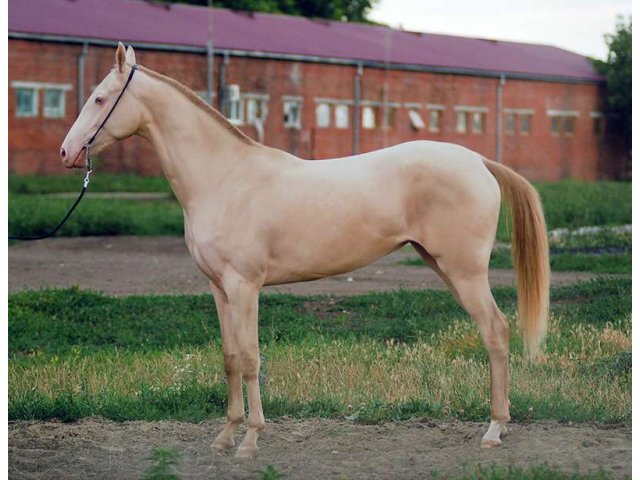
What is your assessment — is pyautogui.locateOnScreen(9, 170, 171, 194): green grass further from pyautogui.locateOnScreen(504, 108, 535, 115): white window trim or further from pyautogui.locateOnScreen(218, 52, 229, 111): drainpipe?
pyautogui.locateOnScreen(504, 108, 535, 115): white window trim

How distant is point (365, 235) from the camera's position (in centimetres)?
743

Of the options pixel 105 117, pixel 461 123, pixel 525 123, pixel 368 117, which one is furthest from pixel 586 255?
pixel 525 123

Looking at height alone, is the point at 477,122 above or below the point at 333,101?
below

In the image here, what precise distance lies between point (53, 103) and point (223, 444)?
3225cm

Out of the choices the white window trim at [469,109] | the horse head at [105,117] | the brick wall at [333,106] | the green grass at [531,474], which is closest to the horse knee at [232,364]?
the horse head at [105,117]

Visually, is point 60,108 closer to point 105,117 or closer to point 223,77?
point 223,77

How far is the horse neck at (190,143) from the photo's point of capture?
295 inches

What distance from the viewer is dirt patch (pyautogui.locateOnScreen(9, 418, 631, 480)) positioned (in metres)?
6.81

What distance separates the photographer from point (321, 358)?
9.99 meters

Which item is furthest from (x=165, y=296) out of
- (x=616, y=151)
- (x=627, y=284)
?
(x=616, y=151)

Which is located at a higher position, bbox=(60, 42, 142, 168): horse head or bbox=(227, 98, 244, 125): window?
bbox=(227, 98, 244, 125): window

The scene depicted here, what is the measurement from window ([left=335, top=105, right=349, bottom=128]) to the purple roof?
200cm

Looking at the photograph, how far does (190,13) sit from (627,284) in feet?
98.9

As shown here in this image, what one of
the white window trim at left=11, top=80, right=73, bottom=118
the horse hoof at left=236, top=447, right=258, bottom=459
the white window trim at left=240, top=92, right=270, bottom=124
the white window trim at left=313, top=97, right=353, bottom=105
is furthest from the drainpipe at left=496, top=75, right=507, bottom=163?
the horse hoof at left=236, top=447, right=258, bottom=459
